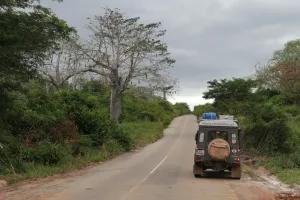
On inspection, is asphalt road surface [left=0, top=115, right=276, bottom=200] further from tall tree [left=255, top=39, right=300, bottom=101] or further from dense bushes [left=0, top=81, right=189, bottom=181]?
tall tree [left=255, top=39, right=300, bottom=101]

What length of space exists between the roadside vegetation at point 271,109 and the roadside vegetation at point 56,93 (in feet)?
34.5

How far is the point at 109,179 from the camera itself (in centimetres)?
1748

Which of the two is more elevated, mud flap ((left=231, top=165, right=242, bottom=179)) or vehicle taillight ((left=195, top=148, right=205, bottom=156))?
vehicle taillight ((left=195, top=148, right=205, bottom=156))

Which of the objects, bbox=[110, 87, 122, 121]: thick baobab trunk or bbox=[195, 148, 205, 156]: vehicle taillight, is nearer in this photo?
bbox=[195, 148, 205, 156]: vehicle taillight

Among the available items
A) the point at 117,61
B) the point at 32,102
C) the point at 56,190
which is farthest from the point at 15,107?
the point at 117,61

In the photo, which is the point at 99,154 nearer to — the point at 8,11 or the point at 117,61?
the point at 8,11

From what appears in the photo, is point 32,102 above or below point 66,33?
below

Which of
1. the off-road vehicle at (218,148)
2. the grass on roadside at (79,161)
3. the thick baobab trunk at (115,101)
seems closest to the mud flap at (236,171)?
the off-road vehicle at (218,148)

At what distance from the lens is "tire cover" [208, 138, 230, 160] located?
1798 cm

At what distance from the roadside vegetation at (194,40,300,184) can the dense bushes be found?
35.4ft

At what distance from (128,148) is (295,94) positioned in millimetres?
28151

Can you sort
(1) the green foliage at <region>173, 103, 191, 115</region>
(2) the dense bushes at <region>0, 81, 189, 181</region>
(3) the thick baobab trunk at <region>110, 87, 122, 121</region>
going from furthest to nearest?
(1) the green foliage at <region>173, 103, 191, 115</region> < (3) the thick baobab trunk at <region>110, 87, 122, 121</region> < (2) the dense bushes at <region>0, 81, 189, 181</region>

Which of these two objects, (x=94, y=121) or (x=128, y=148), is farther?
(x=128, y=148)

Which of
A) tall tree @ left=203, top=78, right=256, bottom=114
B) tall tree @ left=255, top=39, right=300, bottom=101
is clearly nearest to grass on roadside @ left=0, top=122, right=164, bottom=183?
tall tree @ left=203, top=78, right=256, bottom=114
